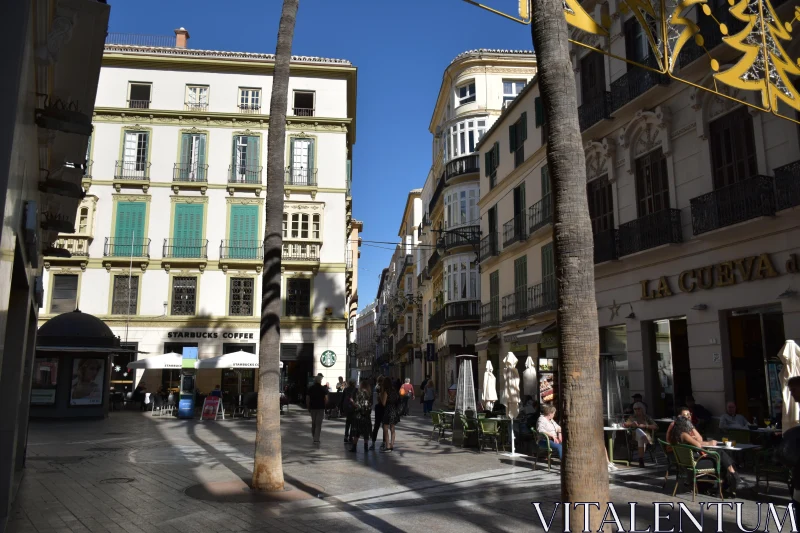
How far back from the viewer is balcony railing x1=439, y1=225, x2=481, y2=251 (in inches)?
1444

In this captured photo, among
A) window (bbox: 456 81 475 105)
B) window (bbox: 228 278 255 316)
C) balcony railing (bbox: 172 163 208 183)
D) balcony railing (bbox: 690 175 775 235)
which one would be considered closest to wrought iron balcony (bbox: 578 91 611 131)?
balcony railing (bbox: 690 175 775 235)

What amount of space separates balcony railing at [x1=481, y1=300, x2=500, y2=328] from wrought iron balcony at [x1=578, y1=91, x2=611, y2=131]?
11.7 m

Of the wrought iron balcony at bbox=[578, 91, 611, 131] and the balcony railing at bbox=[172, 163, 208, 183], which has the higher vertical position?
the balcony railing at bbox=[172, 163, 208, 183]

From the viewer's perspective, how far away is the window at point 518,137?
27.1 m

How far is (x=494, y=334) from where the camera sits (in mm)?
30891

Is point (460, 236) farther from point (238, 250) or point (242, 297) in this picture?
point (242, 297)

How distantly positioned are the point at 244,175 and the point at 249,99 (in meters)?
4.49

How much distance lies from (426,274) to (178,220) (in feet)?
69.7

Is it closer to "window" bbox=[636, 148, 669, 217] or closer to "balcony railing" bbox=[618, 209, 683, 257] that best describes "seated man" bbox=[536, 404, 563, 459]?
"balcony railing" bbox=[618, 209, 683, 257]

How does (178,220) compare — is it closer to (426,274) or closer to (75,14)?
(426,274)

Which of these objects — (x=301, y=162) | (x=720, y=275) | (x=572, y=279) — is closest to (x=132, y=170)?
(x=301, y=162)

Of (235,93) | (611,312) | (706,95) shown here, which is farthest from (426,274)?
(706,95)

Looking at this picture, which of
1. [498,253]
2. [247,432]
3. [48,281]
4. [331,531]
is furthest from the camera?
[48,281]

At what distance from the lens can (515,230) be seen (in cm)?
2770
